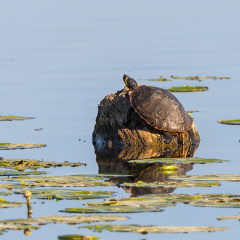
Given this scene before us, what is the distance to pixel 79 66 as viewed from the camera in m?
27.1

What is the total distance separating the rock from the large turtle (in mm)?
177

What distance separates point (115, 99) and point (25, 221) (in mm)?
7268

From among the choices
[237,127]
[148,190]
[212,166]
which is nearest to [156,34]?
[237,127]

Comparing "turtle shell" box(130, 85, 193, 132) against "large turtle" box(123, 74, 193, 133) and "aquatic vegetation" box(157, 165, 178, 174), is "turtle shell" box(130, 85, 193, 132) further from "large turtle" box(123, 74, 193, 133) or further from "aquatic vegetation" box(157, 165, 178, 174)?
"aquatic vegetation" box(157, 165, 178, 174)

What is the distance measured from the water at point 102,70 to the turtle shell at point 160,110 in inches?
22.3

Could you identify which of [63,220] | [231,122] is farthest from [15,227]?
[231,122]

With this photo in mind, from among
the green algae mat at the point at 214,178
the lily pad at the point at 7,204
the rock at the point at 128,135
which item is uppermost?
the rock at the point at 128,135

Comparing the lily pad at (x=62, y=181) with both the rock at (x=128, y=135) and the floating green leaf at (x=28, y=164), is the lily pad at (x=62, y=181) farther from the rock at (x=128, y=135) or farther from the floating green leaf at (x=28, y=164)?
the rock at (x=128, y=135)

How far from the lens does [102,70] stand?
84.1ft

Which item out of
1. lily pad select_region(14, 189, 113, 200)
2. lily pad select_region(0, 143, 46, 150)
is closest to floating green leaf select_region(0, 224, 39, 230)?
lily pad select_region(14, 189, 113, 200)

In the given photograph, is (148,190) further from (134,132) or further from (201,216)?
(134,132)

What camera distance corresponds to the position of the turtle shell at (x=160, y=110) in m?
15.0

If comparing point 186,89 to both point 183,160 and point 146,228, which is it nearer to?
point 183,160

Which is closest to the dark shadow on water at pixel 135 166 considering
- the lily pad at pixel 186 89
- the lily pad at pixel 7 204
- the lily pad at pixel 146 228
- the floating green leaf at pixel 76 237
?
the lily pad at pixel 7 204
